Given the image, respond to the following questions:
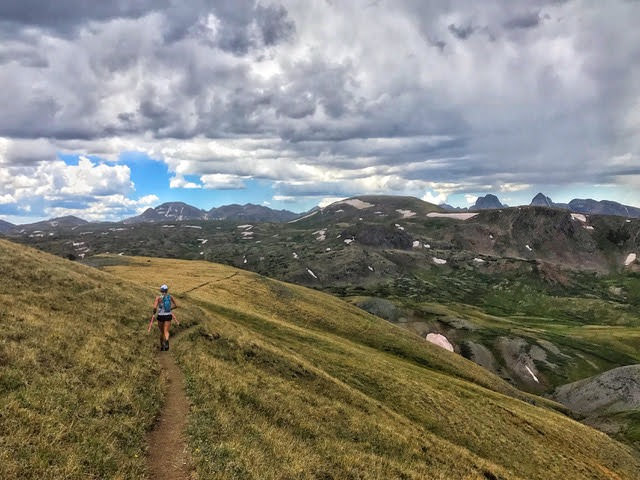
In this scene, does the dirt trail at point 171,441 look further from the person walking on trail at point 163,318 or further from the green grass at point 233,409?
the person walking on trail at point 163,318

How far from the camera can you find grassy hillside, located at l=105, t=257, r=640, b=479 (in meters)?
20.0

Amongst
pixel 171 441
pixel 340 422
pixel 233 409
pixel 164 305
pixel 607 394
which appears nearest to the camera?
pixel 171 441

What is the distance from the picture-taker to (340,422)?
1113 inches

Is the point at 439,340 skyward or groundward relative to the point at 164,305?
groundward

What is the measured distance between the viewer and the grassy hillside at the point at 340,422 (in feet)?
65.6

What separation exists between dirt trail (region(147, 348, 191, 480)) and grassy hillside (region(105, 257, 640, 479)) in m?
0.53

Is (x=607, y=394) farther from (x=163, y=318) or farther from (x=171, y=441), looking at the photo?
(x=171, y=441)

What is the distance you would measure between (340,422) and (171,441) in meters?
14.0

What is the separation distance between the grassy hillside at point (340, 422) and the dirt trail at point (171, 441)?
0.53 meters

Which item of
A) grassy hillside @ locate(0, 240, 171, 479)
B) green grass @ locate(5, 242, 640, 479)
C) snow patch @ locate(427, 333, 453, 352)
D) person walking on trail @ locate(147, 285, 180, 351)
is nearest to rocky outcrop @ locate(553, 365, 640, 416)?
snow patch @ locate(427, 333, 453, 352)

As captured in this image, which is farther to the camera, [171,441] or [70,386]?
[70,386]

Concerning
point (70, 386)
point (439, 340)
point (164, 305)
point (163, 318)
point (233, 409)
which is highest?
point (164, 305)

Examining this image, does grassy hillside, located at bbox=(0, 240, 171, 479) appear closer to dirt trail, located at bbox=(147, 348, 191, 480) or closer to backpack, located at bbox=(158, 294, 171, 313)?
dirt trail, located at bbox=(147, 348, 191, 480)

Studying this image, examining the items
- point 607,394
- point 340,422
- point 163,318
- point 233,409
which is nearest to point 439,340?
point 607,394
